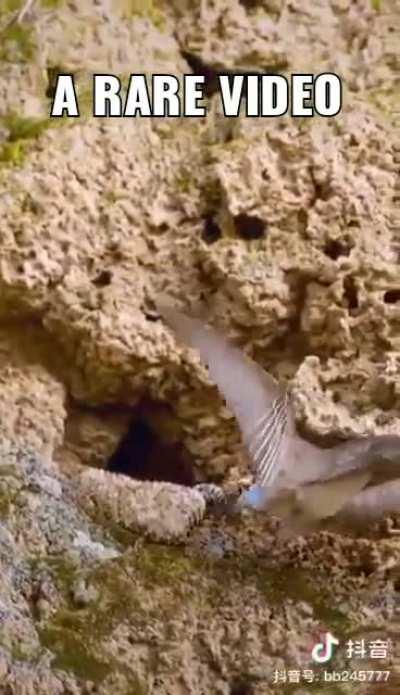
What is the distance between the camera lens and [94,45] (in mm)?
1436

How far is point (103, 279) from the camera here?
4.53ft

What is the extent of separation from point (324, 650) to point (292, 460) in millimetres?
192

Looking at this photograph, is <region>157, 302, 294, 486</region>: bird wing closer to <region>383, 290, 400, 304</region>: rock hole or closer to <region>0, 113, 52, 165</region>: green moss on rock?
<region>383, 290, 400, 304</region>: rock hole

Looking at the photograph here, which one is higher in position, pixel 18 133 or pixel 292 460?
pixel 18 133

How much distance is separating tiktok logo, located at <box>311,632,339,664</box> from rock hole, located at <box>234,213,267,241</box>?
1.39 ft

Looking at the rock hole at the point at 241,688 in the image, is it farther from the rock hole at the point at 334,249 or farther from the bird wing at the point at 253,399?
the rock hole at the point at 334,249

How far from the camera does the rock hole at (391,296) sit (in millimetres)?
1380

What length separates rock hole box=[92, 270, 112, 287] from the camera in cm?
138

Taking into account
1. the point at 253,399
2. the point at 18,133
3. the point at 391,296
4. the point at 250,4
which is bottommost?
the point at 253,399

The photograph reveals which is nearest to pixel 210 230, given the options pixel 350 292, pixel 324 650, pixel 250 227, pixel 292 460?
pixel 250 227

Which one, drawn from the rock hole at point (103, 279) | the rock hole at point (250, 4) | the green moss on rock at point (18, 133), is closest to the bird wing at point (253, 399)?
the rock hole at point (103, 279)

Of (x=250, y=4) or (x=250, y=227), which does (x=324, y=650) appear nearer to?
(x=250, y=227)

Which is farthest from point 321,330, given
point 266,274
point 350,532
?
point 350,532

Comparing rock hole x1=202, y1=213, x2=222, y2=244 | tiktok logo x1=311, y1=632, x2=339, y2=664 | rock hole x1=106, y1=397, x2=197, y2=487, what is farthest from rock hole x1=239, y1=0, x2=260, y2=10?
tiktok logo x1=311, y1=632, x2=339, y2=664
